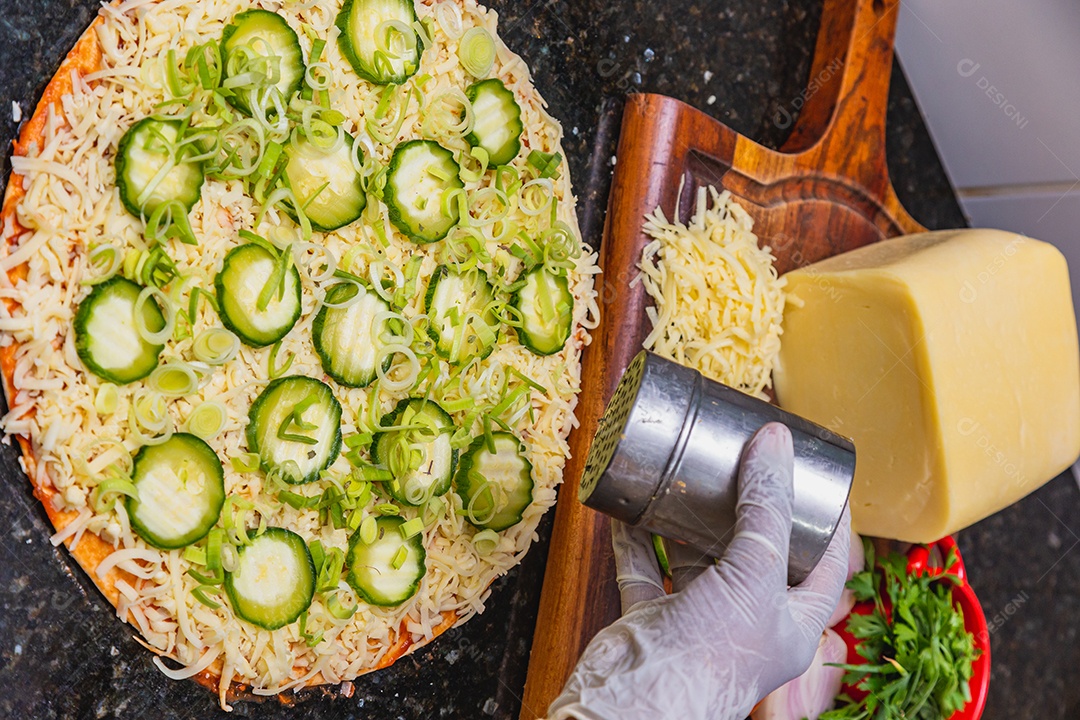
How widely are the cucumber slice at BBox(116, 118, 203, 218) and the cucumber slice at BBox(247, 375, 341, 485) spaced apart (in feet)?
1.35

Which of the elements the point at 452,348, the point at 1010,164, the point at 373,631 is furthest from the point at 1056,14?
the point at 373,631

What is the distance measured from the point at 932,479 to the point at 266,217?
5.48 feet

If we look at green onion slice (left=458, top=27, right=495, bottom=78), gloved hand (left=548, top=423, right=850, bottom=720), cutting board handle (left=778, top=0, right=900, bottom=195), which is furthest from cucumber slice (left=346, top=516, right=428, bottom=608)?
cutting board handle (left=778, top=0, right=900, bottom=195)

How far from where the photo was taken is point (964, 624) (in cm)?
238

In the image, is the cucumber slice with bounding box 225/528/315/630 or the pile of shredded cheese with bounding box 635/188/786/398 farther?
the pile of shredded cheese with bounding box 635/188/786/398

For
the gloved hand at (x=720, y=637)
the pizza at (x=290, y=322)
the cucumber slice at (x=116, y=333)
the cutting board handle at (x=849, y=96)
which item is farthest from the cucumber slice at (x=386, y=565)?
the cutting board handle at (x=849, y=96)

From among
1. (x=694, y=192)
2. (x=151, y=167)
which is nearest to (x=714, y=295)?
(x=694, y=192)

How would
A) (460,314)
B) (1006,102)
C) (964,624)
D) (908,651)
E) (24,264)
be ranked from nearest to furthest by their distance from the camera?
(24,264)
(460,314)
(908,651)
(964,624)
(1006,102)

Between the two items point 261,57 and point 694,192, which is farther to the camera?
point 694,192

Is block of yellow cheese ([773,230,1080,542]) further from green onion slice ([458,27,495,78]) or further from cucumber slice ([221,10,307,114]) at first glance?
cucumber slice ([221,10,307,114])

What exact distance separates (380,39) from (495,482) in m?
1.00

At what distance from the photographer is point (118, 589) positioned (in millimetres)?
1617

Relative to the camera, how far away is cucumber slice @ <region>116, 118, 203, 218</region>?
5.22ft

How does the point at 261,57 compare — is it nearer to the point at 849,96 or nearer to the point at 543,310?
the point at 543,310
